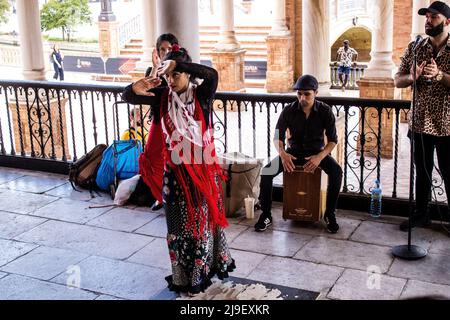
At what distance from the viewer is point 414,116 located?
5.23 metres

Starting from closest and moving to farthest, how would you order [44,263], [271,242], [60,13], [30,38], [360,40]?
1. [44,263]
2. [271,242]
3. [30,38]
4. [360,40]
5. [60,13]

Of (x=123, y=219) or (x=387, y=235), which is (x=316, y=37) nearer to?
(x=387, y=235)

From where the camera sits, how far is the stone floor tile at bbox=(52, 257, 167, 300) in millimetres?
4664

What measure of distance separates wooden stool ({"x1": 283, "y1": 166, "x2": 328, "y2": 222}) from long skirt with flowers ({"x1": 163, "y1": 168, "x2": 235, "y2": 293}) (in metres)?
1.54

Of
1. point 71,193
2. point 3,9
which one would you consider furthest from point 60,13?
point 71,193

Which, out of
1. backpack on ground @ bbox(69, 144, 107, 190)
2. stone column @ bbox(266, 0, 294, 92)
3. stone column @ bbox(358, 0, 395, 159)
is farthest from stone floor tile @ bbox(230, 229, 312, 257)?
stone column @ bbox(266, 0, 294, 92)

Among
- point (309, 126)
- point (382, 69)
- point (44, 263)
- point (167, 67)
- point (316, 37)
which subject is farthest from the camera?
point (382, 69)

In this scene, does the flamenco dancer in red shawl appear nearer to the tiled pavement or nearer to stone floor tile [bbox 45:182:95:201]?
the tiled pavement

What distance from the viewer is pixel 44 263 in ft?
17.2

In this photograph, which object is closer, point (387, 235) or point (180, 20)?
point (387, 235)

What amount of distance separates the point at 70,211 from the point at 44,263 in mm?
1342

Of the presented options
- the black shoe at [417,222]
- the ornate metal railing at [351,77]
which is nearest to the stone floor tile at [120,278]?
the black shoe at [417,222]

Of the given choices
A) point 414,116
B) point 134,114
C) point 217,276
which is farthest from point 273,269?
point 134,114
